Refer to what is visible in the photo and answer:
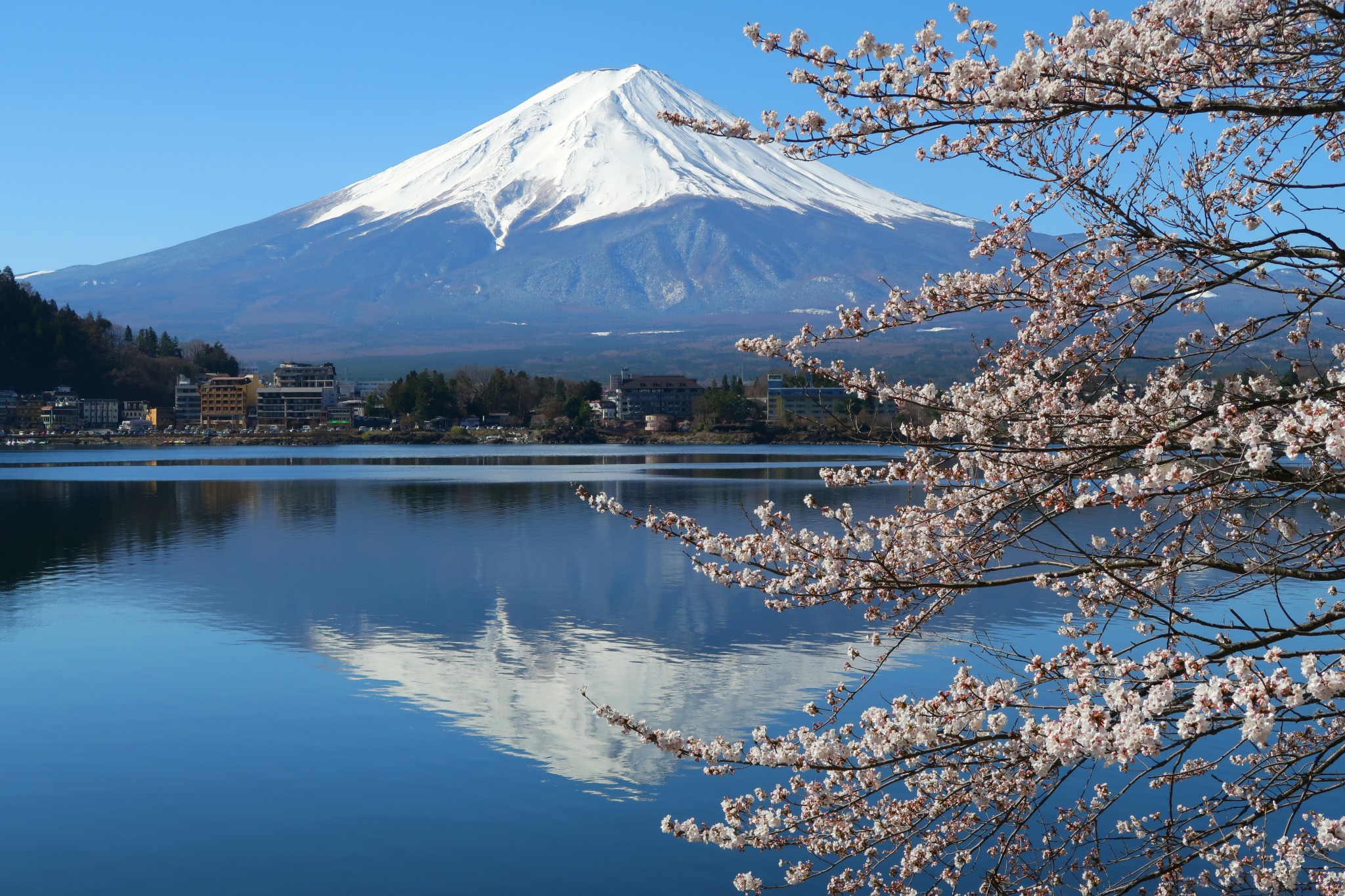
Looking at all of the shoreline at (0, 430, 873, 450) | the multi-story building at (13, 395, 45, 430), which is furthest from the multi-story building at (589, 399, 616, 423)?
the multi-story building at (13, 395, 45, 430)

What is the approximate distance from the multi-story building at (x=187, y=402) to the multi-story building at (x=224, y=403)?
445 mm

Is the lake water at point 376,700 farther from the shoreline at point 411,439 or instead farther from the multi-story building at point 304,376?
the multi-story building at point 304,376

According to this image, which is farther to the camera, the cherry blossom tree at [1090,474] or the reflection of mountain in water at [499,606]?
the reflection of mountain in water at [499,606]

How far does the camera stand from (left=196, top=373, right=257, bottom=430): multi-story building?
437 feet

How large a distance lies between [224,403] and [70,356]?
1792 cm

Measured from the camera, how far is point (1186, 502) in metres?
4.74

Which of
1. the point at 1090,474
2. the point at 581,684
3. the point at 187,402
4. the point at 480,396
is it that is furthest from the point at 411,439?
the point at 1090,474

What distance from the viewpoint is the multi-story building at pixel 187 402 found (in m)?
132

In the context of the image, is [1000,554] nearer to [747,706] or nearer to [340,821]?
[340,821]

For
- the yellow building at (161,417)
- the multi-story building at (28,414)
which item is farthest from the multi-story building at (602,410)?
the multi-story building at (28,414)

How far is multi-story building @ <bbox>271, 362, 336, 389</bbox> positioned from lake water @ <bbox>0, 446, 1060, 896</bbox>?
11926 centimetres

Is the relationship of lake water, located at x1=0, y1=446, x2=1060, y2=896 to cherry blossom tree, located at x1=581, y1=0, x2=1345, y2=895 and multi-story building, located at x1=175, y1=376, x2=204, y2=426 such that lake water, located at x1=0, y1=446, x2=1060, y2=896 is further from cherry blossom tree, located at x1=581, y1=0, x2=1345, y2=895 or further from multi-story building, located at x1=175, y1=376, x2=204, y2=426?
multi-story building, located at x1=175, y1=376, x2=204, y2=426

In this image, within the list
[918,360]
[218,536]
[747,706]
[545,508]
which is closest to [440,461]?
[545,508]

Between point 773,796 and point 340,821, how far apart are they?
15.0ft
